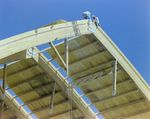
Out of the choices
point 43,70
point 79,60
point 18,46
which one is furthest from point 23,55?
point 79,60

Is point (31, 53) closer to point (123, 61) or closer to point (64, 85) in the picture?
point (64, 85)

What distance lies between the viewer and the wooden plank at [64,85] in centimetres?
2070

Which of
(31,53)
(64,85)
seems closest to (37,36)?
(31,53)

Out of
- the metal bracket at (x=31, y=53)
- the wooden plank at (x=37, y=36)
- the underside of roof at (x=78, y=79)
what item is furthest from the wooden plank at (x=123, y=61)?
the metal bracket at (x=31, y=53)

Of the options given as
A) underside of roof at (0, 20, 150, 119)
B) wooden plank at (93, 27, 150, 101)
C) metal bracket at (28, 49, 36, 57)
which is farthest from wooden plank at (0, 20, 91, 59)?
metal bracket at (28, 49, 36, 57)

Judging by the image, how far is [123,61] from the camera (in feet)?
67.6

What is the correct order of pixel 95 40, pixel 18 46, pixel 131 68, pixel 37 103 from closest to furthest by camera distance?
pixel 18 46
pixel 95 40
pixel 131 68
pixel 37 103

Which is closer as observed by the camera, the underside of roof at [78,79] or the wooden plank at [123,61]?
the wooden plank at [123,61]

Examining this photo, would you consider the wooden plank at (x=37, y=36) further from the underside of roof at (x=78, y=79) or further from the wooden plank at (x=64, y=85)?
the wooden plank at (x=64, y=85)

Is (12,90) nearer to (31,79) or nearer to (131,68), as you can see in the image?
(31,79)

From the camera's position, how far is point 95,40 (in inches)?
A: 776

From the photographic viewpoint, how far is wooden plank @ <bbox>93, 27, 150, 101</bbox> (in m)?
19.3

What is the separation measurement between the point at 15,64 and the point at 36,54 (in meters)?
2.51

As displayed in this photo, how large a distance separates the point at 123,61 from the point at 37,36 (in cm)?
784
